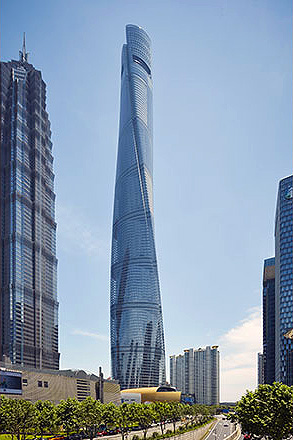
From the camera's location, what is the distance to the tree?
1137 inches

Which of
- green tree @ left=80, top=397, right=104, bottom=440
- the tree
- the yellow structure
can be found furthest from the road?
the yellow structure

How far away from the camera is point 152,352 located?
167750 mm

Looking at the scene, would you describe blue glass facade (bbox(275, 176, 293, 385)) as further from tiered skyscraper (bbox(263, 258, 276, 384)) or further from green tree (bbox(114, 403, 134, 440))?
green tree (bbox(114, 403, 134, 440))

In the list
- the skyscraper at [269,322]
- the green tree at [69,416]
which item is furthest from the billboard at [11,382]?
the skyscraper at [269,322]

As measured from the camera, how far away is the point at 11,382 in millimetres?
74625

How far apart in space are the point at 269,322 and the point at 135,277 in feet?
174

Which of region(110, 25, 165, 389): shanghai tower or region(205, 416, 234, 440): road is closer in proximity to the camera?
region(205, 416, 234, 440): road

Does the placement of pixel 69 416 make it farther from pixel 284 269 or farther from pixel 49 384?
pixel 284 269

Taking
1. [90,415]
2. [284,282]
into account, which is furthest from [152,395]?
[90,415]

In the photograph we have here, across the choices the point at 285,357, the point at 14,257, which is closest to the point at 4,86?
the point at 14,257

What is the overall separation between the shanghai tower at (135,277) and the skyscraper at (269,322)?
44.1 metres

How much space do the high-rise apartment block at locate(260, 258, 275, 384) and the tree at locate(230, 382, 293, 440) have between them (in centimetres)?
10199

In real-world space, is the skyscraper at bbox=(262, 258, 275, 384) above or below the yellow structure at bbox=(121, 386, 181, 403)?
above

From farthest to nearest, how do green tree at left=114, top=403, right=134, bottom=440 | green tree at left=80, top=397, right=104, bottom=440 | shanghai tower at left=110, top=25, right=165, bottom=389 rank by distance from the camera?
shanghai tower at left=110, top=25, right=165, bottom=389, green tree at left=114, top=403, right=134, bottom=440, green tree at left=80, top=397, right=104, bottom=440
